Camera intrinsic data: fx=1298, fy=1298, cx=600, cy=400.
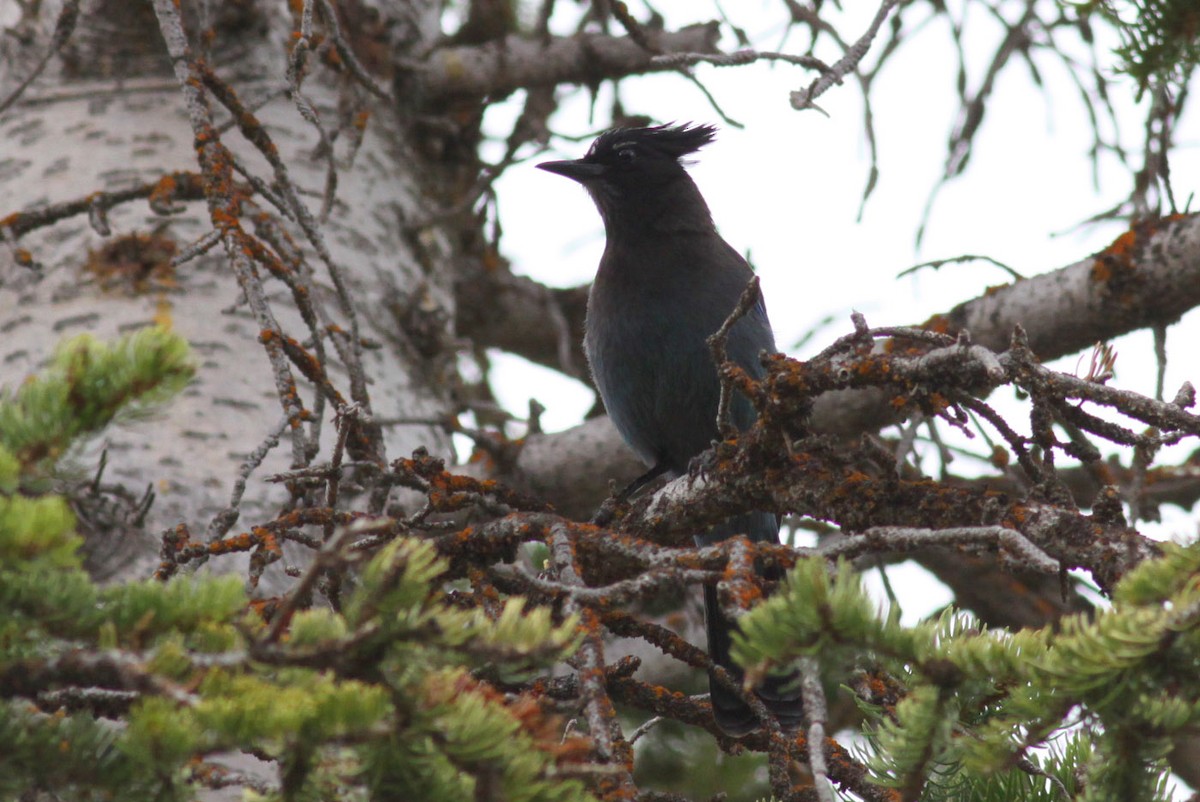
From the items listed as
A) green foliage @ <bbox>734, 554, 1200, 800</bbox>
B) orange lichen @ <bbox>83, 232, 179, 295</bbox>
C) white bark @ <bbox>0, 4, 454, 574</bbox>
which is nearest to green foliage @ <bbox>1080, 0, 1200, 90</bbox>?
green foliage @ <bbox>734, 554, 1200, 800</bbox>

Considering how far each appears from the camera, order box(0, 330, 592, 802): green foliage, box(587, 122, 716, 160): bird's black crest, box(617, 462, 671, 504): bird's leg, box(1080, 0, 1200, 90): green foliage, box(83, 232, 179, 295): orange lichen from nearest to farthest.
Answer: box(0, 330, 592, 802): green foliage < box(1080, 0, 1200, 90): green foliage < box(83, 232, 179, 295): orange lichen < box(617, 462, 671, 504): bird's leg < box(587, 122, 716, 160): bird's black crest

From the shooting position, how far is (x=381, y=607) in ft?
3.83

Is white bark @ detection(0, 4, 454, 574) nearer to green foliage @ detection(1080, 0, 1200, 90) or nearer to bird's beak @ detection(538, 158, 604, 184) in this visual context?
bird's beak @ detection(538, 158, 604, 184)

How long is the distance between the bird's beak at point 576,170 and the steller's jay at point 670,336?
6.0 inches

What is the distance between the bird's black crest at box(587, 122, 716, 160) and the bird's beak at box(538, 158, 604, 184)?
10 centimetres

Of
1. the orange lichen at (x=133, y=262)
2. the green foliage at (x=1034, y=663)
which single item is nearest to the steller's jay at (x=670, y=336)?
the orange lichen at (x=133, y=262)

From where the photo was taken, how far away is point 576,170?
15.0 ft

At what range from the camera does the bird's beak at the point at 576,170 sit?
456cm

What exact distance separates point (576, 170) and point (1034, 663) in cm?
353

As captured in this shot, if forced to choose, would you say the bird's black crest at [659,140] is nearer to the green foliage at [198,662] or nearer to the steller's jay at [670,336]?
the steller's jay at [670,336]

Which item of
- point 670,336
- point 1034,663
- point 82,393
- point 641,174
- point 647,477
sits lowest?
point 1034,663

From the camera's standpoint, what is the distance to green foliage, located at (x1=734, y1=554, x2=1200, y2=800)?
1145mm

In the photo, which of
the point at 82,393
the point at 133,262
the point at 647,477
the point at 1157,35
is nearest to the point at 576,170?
the point at 647,477

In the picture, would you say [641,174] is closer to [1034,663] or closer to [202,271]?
[202,271]
